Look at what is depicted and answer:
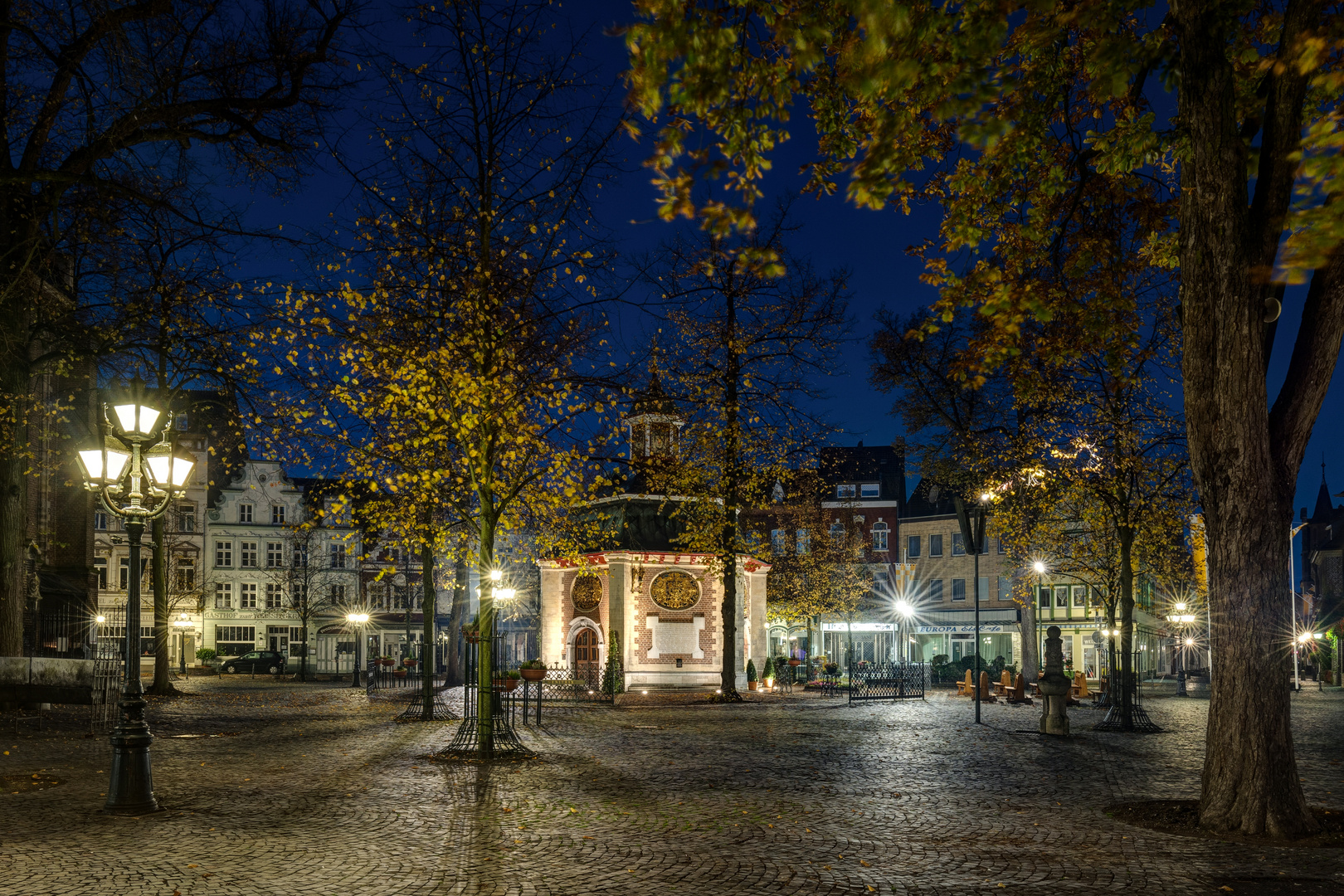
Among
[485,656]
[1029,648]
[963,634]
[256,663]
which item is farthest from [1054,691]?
[256,663]

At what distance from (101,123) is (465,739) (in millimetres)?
11157

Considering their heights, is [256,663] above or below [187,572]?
below

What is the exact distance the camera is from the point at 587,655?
1449 inches

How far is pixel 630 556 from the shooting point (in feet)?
115

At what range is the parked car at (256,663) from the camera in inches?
2195

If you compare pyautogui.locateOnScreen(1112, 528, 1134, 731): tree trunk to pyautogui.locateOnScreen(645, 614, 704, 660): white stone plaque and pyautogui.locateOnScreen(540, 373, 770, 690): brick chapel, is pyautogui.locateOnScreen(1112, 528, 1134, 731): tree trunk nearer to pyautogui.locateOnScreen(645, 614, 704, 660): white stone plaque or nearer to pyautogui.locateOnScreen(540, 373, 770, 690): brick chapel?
pyautogui.locateOnScreen(540, 373, 770, 690): brick chapel

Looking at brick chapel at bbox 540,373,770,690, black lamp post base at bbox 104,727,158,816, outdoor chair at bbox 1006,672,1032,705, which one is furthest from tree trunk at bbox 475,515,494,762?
outdoor chair at bbox 1006,672,1032,705

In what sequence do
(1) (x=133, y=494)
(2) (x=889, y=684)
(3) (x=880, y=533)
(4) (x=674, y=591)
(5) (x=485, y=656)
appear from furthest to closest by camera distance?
(3) (x=880, y=533)
(4) (x=674, y=591)
(2) (x=889, y=684)
(5) (x=485, y=656)
(1) (x=133, y=494)

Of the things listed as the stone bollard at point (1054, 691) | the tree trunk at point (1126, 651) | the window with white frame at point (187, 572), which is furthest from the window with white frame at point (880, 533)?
the stone bollard at point (1054, 691)

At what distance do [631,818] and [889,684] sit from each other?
23697 mm

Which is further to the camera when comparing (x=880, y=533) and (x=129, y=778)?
(x=880, y=533)

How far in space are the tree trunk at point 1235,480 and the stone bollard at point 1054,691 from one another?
1041cm

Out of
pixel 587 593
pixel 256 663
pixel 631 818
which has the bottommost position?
pixel 256 663

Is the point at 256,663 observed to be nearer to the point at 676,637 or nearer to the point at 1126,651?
the point at 676,637
